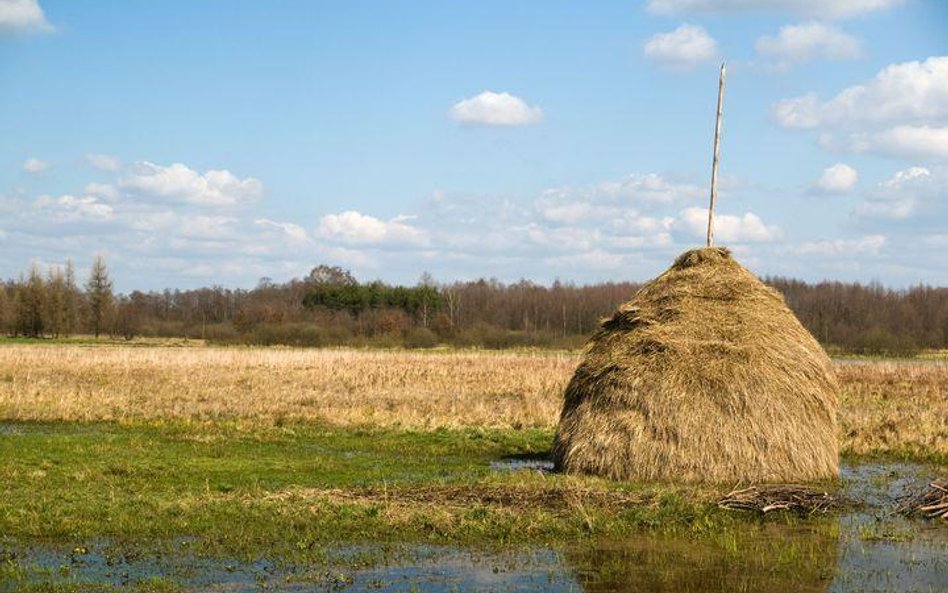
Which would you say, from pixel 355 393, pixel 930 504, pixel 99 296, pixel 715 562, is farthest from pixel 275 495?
pixel 99 296

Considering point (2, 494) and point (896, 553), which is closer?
point (896, 553)

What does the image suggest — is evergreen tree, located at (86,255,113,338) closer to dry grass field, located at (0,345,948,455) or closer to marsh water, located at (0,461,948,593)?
dry grass field, located at (0,345,948,455)

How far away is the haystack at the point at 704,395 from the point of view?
17719 mm

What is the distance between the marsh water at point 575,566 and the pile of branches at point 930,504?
3.98ft

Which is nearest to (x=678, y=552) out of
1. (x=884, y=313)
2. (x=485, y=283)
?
(x=884, y=313)

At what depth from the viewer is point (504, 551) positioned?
42.4ft

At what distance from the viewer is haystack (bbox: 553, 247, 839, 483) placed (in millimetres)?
17719

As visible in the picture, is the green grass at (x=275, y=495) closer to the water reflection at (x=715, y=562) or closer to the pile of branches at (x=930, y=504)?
the water reflection at (x=715, y=562)

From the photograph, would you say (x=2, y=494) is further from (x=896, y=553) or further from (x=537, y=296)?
(x=537, y=296)

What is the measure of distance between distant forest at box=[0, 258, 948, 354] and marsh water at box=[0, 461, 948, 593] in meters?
82.8

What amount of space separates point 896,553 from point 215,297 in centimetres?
17398

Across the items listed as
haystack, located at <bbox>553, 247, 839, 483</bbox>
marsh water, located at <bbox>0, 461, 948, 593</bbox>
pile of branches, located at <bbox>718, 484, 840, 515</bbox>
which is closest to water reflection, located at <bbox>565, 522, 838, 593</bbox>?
marsh water, located at <bbox>0, 461, 948, 593</bbox>

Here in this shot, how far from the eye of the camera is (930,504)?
15367 millimetres

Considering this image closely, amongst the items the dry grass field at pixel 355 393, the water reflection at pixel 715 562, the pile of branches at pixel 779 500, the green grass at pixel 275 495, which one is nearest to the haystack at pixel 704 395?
the green grass at pixel 275 495
